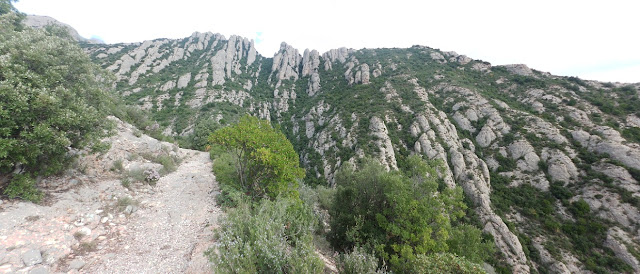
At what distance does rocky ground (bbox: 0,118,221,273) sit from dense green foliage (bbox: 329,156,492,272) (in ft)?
27.6

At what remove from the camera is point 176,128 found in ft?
148

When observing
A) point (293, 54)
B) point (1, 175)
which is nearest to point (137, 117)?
point (1, 175)

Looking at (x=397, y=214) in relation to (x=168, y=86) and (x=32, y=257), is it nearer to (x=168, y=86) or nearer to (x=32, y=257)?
(x=32, y=257)

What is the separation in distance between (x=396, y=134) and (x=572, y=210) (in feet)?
92.4

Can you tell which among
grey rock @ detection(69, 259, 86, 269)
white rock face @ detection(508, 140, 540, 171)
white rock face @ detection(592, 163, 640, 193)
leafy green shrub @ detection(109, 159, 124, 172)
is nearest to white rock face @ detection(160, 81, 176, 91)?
leafy green shrub @ detection(109, 159, 124, 172)

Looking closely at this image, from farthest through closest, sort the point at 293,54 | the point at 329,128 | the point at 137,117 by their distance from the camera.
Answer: the point at 293,54, the point at 329,128, the point at 137,117

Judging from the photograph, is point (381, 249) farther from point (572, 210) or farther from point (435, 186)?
point (572, 210)

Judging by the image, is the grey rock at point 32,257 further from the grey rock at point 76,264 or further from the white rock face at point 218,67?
the white rock face at point 218,67

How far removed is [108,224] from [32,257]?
2.43m

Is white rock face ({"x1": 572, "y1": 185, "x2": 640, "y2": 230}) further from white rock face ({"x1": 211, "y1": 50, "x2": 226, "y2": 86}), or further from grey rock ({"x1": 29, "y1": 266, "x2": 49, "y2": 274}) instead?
white rock face ({"x1": 211, "y1": 50, "x2": 226, "y2": 86})

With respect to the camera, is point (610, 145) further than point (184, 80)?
No

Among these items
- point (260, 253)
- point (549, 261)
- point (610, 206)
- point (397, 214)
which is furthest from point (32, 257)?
point (610, 206)

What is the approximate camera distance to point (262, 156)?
9422mm

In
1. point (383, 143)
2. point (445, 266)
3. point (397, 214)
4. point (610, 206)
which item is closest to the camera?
point (445, 266)
